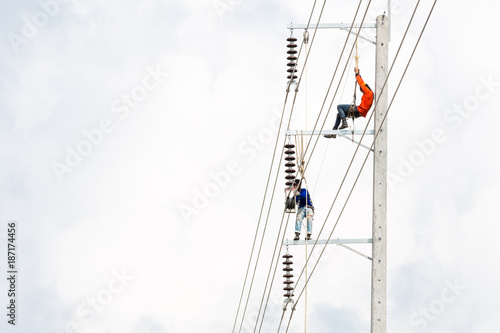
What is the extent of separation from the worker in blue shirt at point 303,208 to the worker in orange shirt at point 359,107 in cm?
166

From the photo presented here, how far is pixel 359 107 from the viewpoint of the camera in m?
33.1

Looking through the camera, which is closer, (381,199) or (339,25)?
(381,199)

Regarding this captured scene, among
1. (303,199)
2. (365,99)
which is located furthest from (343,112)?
(303,199)

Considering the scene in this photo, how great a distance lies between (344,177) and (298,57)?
5396 millimetres

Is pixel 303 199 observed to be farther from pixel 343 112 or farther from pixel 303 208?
pixel 343 112

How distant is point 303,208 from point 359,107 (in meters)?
2.87

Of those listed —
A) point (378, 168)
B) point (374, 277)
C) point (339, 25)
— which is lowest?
point (374, 277)

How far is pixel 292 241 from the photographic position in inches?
1331

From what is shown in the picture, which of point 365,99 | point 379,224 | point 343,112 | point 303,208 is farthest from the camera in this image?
point 303,208

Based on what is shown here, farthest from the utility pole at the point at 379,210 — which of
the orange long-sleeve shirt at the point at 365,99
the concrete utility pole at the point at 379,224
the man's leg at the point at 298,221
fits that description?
the man's leg at the point at 298,221

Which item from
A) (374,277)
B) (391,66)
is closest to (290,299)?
(374,277)

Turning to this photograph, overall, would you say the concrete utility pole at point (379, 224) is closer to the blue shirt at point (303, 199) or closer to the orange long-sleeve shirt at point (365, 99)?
the orange long-sleeve shirt at point (365, 99)

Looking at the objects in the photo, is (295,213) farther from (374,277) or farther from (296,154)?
(374,277)

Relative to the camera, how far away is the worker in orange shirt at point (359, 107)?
3281 cm
